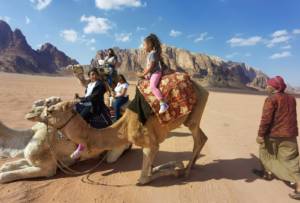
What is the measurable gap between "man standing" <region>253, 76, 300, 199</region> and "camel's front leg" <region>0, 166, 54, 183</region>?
394 cm

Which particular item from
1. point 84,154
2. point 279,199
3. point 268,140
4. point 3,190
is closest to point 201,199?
point 279,199

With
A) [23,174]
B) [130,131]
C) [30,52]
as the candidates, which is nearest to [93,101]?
[130,131]

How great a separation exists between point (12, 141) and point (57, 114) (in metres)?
1.31

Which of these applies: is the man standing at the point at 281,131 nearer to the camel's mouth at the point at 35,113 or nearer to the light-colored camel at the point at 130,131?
the light-colored camel at the point at 130,131

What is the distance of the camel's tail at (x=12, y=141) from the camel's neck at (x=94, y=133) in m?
1.11

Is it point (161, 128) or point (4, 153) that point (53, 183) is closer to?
point (4, 153)

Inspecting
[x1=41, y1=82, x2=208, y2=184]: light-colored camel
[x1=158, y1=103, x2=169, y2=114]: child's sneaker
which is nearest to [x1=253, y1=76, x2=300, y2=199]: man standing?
[x1=41, y1=82, x2=208, y2=184]: light-colored camel

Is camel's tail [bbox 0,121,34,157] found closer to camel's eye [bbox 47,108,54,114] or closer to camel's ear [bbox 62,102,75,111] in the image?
camel's eye [bbox 47,108,54,114]

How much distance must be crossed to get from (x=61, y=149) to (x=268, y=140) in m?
3.81

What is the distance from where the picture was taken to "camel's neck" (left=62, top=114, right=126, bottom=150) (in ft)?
15.6

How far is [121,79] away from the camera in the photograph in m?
7.44

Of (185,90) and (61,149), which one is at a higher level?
(185,90)

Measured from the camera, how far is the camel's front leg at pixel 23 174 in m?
5.20

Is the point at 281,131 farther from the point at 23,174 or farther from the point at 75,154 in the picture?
the point at 23,174
